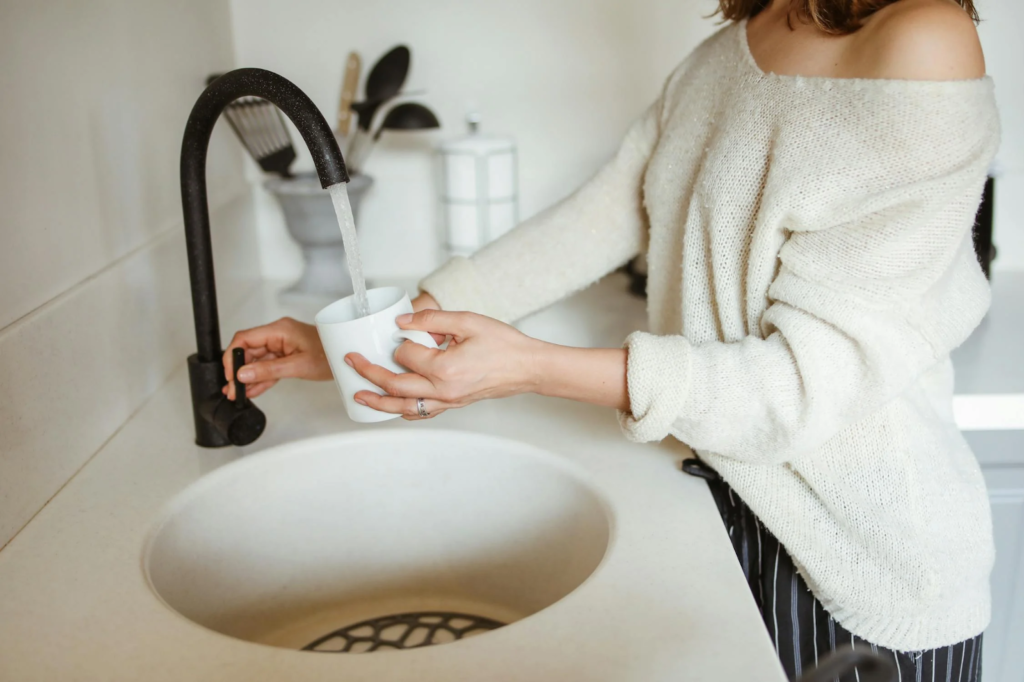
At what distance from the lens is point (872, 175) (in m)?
0.72

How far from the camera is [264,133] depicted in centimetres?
144

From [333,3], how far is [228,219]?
0.40 metres

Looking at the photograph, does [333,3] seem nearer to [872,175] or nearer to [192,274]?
[192,274]

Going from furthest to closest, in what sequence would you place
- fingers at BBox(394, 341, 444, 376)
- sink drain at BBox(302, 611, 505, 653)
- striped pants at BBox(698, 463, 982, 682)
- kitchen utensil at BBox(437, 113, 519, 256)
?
1. kitchen utensil at BBox(437, 113, 519, 256)
2. sink drain at BBox(302, 611, 505, 653)
3. striped pants at BBox(698, 463, 982, 682)
4. fingers at BBox(394, 341, 444, 376)

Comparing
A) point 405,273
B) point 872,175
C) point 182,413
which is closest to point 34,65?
point 182,413

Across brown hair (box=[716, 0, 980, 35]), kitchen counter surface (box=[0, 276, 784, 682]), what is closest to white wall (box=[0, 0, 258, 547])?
kitchen counter surface (box=[0, 276, 784, 682])

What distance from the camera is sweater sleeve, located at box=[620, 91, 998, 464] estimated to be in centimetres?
70

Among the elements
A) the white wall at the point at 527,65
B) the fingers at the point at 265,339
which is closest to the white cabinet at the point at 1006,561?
the white wall at the point at 527,65

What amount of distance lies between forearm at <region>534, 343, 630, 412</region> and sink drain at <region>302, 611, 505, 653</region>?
0.33m

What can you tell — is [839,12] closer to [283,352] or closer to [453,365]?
[453,365]

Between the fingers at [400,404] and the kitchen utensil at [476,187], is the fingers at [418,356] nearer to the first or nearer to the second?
the fingers at [400,404]

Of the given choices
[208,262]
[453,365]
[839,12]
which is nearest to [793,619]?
[453,365]

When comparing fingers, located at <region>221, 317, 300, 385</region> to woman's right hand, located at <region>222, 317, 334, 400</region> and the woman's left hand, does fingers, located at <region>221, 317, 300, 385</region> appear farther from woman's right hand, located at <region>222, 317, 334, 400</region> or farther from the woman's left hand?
the woman's left hand

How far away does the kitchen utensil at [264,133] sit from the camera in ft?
4.55
